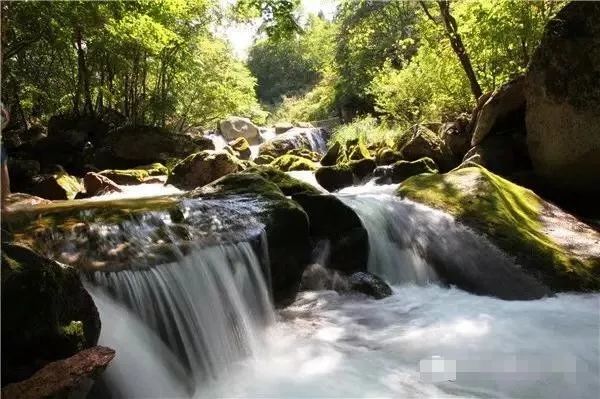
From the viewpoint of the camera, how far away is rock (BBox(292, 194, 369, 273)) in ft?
23.7

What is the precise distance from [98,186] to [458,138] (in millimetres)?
9260

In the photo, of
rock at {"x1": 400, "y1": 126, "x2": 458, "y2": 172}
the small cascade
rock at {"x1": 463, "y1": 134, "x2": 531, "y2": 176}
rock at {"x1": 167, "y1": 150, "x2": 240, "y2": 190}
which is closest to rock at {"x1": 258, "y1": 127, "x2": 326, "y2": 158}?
rock at {"x1": 167, "y1": 150, "x2": 240, "y2": 190}

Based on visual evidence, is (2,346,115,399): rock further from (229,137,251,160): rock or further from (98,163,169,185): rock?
(229,137,251,160): rock

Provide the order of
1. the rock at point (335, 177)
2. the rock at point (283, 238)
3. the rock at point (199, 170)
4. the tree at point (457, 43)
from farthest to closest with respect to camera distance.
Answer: the tree at point (457, 43) → the rock at point (199, 170) → the rock at point (335, 177) → the rock at point (283, 238)

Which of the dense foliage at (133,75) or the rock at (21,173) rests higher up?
the dense foliage at (133,75)

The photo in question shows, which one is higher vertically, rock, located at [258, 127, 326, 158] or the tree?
the tree

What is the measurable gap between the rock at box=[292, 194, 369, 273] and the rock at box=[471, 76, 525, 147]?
18.6 ft

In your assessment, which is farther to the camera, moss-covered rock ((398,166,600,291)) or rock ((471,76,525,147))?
rock ((471,76,525,147))

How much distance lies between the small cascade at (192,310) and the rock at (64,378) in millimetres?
868

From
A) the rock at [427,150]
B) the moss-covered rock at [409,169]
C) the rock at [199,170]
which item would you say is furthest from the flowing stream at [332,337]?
the rock at [199,170]

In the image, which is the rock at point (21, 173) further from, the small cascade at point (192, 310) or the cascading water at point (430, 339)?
the cascading water at point (430, 339)

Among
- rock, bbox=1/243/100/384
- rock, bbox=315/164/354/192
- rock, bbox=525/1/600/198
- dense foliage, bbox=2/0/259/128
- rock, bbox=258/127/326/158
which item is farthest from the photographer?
rock, bbox=258/127/326/158

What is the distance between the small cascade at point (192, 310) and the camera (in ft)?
15.0

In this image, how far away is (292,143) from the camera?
21.4 m
